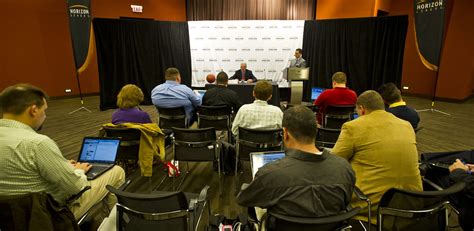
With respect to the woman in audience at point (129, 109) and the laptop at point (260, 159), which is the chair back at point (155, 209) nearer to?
the laptop at point (260, 159)

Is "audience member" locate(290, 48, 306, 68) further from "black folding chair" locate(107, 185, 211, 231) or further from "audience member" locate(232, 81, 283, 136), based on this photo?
"black folding chair" locate(107, 185, 211, 231)

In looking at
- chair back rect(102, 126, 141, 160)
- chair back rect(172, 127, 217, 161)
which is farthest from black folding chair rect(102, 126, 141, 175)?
chair back rect(172, 127, 217, 161)

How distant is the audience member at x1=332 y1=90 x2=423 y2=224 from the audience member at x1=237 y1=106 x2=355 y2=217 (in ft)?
2.08

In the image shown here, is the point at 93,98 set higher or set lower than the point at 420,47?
lower

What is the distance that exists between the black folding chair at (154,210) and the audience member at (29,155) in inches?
11.9

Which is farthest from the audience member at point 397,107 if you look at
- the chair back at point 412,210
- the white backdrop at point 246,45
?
the white backdrop at point 246,45

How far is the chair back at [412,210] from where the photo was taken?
→ 5.82 feet

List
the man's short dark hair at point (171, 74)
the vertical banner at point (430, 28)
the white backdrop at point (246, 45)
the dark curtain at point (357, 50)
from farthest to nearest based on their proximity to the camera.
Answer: the white backdrop at point (246, 45) → the dark curtain at point (357, 50) → the vertical banner at point (430, 28) → the man's short dark hair at point (171, 74)

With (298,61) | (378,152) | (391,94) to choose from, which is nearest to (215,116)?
(391,94)

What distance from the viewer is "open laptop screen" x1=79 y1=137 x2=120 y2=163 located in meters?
2.54

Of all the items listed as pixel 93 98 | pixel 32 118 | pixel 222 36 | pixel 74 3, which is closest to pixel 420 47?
pixel 222 36

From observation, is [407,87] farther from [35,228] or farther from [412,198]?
[35,228]

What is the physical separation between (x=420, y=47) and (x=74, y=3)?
7925 millimetres

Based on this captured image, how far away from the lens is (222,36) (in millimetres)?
8562
